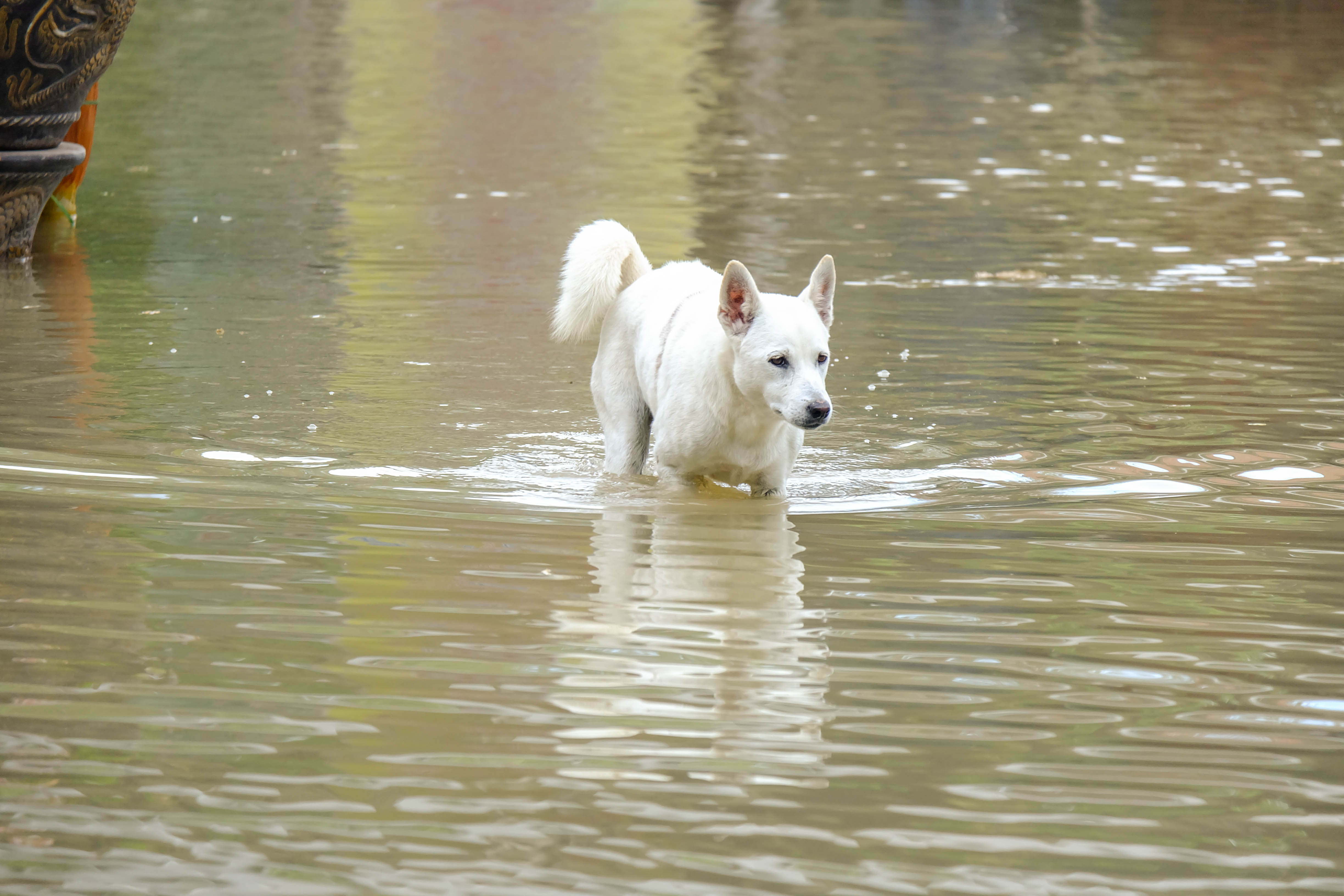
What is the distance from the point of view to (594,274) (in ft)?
21.5

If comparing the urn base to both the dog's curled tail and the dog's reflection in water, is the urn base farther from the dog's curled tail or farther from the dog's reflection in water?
the dog's reflection in water

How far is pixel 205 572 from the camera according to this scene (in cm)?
474

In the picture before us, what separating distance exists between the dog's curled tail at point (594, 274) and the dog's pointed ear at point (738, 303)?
34.2 inches

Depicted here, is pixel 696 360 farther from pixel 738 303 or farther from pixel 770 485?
pixel 770 485

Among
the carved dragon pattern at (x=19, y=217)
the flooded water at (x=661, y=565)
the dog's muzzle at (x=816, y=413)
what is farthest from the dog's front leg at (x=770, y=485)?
the carved dragon pattern at (x=19, y=217)

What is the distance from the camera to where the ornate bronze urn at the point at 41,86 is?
962 centimetres

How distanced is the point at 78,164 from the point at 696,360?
6856mm

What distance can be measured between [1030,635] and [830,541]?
1.09 meters

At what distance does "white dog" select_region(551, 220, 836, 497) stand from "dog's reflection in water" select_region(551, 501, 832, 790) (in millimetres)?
446

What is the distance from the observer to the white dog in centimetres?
570

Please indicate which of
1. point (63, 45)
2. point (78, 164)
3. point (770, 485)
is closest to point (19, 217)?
point (78, 164)

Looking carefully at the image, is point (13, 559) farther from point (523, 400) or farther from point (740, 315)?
point (523, 400)

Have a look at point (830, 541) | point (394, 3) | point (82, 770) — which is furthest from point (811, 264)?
point (394, 3)

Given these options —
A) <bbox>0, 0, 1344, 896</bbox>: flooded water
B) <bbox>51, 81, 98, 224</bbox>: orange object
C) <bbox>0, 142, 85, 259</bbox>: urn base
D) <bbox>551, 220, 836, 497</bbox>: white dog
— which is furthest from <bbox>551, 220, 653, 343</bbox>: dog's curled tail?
<bbox>51, 81, 98, 224</bbox>: orange object
